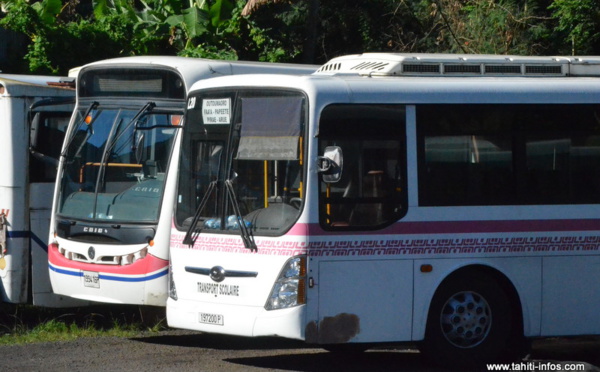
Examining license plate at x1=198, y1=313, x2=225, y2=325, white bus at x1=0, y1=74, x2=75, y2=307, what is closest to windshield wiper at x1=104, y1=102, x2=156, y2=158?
white bus at x1=0, y1=74, x2=75, y2=307

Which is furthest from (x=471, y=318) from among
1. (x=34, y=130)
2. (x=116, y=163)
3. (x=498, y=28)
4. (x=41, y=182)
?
(x=498, y=28)

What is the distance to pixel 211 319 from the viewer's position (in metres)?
9.05

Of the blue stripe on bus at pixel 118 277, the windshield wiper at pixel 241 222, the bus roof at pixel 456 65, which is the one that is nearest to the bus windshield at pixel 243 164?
the windshield wiper at pixel 241 222

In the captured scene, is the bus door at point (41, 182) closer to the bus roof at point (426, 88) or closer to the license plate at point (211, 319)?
the bus roof at point (426, 88)

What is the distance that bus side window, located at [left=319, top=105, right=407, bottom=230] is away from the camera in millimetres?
8656

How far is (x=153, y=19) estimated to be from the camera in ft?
66.5

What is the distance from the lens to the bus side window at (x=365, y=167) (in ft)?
28.4

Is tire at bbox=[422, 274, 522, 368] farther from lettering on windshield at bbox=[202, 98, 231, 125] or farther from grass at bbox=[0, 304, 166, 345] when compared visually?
grass at bbox=[0, 304, 166, 345]

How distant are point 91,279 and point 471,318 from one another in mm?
4058

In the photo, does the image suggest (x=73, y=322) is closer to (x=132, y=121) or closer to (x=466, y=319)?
(x=132, y=121)

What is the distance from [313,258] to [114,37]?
11821mm

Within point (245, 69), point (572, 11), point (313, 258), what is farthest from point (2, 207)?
point (572, 11)

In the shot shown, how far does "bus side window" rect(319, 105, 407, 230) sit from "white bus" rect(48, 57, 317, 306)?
7.27 ft

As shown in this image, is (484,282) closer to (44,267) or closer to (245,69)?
(245,69)
